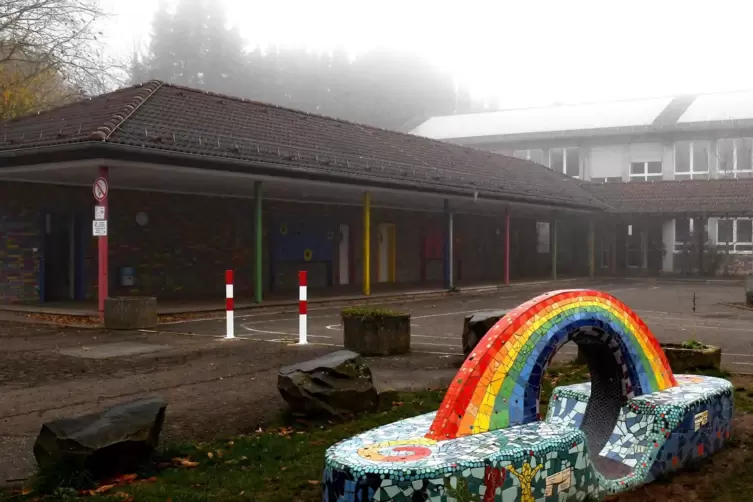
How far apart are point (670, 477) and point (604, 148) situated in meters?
37.9

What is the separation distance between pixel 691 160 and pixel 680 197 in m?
7.45

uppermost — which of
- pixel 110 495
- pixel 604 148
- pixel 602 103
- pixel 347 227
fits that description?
pixel 602 103

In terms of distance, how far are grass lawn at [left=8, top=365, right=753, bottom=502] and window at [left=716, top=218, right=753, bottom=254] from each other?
30868 mm

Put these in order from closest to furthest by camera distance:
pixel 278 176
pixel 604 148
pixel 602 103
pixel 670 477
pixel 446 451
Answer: pixel 446 451 → pixel 670 477 → pixel 278 176 → pixel 604 148 → pixel 602 103

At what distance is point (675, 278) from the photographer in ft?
103

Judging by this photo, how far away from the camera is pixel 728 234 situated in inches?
1329

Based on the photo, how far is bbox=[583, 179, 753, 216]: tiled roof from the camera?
3034 centimetres

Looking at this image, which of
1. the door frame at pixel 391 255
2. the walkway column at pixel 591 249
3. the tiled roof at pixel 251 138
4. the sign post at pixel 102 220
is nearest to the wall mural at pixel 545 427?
the sign post at pixel 102 220

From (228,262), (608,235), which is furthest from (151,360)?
(608,235)

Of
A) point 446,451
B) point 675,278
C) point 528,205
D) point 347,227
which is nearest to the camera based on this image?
point 446,451

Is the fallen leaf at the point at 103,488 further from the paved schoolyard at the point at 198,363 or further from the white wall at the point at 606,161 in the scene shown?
the white wall at the point at 606,161

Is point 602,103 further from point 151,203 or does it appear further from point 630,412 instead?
point 630,412

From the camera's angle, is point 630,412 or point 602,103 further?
point 602,103

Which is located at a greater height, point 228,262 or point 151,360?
point 228,262
